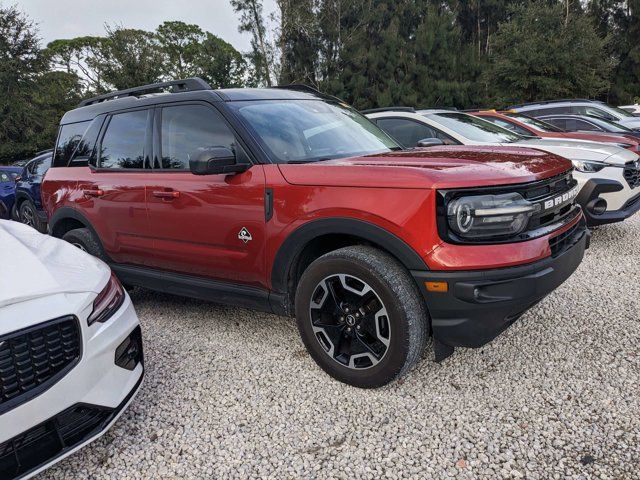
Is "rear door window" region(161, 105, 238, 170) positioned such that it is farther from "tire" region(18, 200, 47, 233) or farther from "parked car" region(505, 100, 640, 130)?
"parked car" region(505, 100, 640, 130)

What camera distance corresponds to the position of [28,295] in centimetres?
195

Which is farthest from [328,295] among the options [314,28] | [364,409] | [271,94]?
[314,28]

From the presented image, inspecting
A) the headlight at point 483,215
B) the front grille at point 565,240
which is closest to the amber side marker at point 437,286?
the headlight at point 483,215

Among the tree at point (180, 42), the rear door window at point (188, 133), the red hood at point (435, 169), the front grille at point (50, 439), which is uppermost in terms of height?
the tree at point (180, 42)

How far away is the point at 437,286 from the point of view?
228 centimetres

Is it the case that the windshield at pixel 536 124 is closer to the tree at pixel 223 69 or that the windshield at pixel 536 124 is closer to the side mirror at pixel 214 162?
the side mirror at pixel 214 162

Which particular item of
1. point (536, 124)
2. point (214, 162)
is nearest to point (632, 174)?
point (536, 124)

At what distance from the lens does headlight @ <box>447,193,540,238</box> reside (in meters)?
2.24

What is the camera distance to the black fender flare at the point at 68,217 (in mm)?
3973

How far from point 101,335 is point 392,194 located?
1.55 metres

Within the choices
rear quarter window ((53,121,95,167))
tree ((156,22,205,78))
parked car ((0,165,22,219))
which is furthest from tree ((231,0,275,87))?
rear quarter window ((53,121,95,167))

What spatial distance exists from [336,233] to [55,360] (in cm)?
147

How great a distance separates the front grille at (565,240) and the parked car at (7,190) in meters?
10.4

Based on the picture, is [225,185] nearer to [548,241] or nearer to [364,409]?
[364,409]
